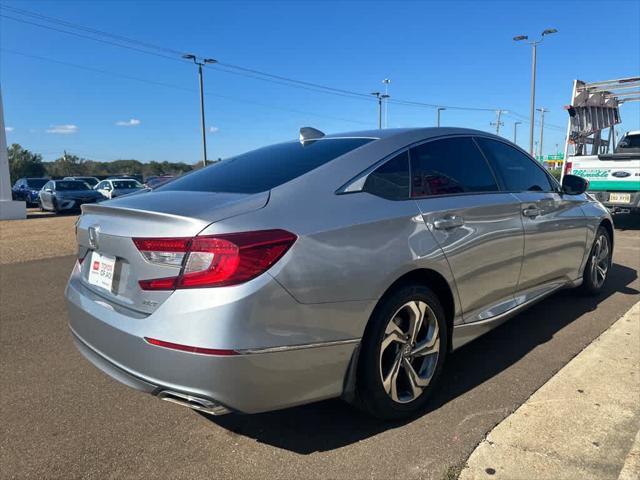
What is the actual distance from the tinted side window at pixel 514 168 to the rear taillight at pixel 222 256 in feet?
7.25

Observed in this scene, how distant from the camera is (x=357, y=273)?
2346mm

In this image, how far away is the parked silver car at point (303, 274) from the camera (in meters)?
2.07

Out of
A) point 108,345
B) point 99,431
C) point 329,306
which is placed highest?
point 329,306

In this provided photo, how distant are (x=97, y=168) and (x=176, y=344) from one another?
90.2 metres

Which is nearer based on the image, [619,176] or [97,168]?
[619,176]

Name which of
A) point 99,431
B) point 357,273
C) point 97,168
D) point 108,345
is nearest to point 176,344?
point 108,345

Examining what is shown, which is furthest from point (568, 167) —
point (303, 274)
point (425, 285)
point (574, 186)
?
point (303, 274)

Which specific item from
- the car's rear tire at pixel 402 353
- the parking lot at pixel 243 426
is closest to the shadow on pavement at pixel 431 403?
the parking lot at pixel 243 426

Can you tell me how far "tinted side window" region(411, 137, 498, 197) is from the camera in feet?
9.80

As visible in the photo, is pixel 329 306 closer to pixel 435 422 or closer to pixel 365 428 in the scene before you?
pixel 365 428

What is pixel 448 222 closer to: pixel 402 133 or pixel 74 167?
pixel 402 133

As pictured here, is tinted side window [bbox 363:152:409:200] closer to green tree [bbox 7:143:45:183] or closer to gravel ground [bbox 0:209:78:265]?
gravel ground [bbox 0:209:78:265]

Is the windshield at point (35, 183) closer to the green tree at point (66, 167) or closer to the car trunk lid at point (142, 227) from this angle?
the car trunk lid at point (142, 227)

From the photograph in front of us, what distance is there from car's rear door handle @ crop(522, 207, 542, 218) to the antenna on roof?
1.65 metres
